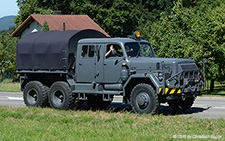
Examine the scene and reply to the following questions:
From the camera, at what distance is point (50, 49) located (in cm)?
1662

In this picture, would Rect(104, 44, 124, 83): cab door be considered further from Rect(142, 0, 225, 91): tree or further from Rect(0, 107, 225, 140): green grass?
Rect(142, 0, 225, 91): tree

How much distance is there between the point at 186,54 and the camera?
95.7 ft

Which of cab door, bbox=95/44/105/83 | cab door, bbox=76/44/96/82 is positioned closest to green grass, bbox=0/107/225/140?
cab door, bbox=95/44/105/83

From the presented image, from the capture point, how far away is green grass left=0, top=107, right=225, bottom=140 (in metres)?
10.0

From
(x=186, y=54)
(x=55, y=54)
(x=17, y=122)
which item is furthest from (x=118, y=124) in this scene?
(x=186, y=54)

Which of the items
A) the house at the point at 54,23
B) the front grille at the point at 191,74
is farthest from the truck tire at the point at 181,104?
the house at the point at 54,23

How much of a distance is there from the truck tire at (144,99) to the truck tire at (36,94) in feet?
13.2

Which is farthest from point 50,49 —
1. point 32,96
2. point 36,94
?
point 32,96

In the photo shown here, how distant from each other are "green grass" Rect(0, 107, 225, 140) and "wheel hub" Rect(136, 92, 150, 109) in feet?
2.07

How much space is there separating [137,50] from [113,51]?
0.87 m

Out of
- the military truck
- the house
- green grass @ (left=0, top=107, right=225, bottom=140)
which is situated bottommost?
green grass @ (left=0, top=107, right=225, bottom=140)

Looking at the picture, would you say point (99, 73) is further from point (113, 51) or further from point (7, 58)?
point (7, 58)

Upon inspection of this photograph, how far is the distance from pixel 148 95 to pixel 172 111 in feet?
7.76

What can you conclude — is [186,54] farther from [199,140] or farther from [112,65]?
[199,140]
